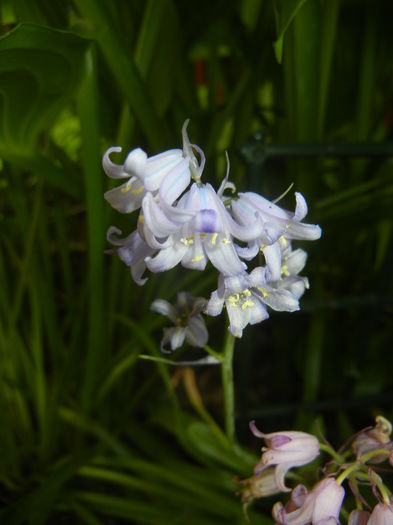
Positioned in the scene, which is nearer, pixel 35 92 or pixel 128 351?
pixel 35 92

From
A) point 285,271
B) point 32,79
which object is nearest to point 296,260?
point 285,271

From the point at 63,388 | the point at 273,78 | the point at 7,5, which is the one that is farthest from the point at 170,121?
the point at 63,388

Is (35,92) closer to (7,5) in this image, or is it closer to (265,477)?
(7,5)

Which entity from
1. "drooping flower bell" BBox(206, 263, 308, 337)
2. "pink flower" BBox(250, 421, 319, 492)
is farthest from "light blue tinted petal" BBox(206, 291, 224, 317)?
"pink flower" BBox(250, 421, 319, 492)

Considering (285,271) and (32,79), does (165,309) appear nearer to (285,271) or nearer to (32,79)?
(285,271)

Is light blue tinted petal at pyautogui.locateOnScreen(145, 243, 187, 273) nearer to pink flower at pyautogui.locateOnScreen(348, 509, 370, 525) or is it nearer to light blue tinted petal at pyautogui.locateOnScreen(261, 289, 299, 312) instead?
light blue tinted petal at pyautogui.locateOnScreen(261, 289, 299, 312)

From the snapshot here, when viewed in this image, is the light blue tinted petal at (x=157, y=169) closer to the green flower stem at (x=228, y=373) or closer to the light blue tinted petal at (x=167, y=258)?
the light blue tinted petal at (x=167, y=258)

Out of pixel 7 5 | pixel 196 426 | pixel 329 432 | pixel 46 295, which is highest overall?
pixel 7 5
